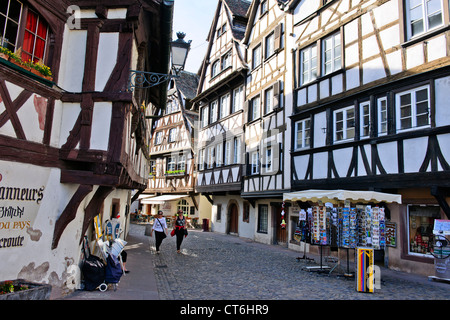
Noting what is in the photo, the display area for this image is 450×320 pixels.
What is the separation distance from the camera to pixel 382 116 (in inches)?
430

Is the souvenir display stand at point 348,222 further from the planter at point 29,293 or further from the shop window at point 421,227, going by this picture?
the planter at point 29,293

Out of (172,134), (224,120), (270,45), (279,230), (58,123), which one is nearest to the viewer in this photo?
(58,123)

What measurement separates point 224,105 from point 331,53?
10.7 meters

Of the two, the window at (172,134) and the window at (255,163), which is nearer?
the window at (255,163)

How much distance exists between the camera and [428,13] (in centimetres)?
976

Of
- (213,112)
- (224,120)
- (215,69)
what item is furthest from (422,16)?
(215,69)

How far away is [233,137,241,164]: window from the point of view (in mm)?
20364

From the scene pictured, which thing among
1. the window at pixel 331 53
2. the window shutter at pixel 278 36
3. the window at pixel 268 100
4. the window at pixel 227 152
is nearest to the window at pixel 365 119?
the window at pixel 331 53

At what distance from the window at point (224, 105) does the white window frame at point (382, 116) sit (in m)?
12.3

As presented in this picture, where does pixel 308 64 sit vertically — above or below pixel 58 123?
above

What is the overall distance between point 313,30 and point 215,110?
35.6 feet

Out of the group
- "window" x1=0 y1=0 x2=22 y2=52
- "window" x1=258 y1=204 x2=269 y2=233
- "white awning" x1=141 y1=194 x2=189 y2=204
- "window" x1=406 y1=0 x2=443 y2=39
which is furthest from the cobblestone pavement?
"white awning" x1=141 y1=194 x2=189 y2=204

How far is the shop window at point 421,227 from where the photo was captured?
1019 centimetres

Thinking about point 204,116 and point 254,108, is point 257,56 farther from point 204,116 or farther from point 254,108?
point 204,116
